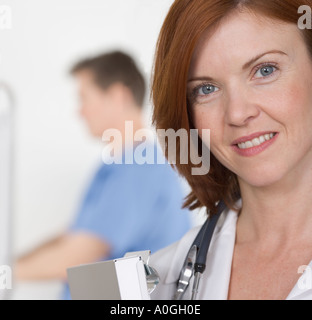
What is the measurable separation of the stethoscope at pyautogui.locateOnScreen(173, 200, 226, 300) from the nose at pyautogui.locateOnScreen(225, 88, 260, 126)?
205mm

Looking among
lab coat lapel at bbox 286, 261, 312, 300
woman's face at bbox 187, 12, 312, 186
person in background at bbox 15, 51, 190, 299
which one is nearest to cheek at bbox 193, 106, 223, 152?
woman's face at bbox 187, 12, 312, 186

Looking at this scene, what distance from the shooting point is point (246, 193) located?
99 cm

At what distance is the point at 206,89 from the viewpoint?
91 cm

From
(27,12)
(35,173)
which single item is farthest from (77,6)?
(35,173)

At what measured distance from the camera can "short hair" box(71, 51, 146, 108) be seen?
198 cm

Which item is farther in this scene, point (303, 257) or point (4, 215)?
point (4, 215)

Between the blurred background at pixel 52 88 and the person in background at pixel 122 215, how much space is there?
905 mm

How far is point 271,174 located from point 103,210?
1.02 meters

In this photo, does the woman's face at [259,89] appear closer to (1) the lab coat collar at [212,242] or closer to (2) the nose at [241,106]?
(2) the nose at [241,106]

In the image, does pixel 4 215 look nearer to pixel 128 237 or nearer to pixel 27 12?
pixel 128 237

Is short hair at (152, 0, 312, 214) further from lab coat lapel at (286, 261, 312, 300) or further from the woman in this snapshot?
lab coat lapel at (286, 261, 312, 300)

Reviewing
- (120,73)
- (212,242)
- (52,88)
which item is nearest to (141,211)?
(120,73)

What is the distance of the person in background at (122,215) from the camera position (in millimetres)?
1761

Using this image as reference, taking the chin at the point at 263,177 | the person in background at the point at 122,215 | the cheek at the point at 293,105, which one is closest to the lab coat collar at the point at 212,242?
the chin at the point at 263,177
